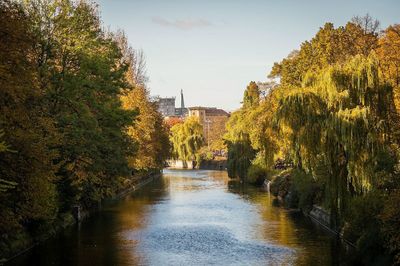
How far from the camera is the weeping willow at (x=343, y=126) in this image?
30375mm

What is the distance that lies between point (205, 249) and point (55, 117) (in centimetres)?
1269

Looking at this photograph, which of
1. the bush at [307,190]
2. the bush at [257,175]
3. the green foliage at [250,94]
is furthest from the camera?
the green foliage at [250,94]

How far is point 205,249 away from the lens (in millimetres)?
31016

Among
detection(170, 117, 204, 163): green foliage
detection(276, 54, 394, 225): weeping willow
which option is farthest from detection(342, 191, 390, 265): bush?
detection(170, 117, 204, 163): green foliage

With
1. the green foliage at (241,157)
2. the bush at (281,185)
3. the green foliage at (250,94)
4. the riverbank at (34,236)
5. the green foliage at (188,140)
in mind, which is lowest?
the riverbank at (34,236)

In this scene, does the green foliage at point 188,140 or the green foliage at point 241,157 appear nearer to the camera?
the green foliage at point 241,157

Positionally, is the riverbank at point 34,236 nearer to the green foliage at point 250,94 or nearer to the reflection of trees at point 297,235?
the reflection of trees at point 297,235

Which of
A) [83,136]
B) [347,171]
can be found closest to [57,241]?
[83,136]

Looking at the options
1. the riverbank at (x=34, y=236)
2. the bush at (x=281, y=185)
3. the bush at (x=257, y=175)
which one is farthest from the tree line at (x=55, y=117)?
the bush at (x=257, y=175)

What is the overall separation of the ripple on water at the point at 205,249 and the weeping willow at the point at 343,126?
5.54 meters

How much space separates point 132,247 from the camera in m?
31.7

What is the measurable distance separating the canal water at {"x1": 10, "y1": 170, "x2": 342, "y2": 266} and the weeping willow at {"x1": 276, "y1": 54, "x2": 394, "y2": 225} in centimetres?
Result: 402

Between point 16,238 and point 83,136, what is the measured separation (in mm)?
8630

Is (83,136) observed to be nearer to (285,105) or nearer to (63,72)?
(63,72)
